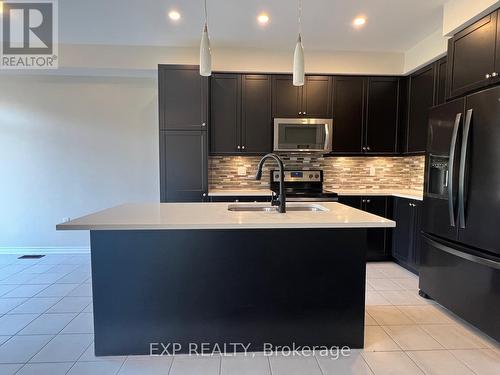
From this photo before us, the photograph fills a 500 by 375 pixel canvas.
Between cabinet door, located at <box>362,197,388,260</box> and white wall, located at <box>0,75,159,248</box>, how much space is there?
9.36 feet

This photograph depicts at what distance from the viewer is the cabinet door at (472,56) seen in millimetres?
2180

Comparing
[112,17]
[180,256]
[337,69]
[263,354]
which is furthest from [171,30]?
[263,354]

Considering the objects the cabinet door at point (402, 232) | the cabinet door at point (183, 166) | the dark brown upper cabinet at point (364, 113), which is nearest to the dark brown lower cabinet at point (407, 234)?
the cabinet door at point (402, 232)

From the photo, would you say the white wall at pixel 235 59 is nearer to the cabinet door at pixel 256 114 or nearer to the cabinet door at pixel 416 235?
the cabinet door at pixel 256 114

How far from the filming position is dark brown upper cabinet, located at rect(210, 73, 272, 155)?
378 cm

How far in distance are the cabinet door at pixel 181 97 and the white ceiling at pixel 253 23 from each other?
1.30 ft

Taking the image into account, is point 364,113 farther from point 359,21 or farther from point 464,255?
point 464,255

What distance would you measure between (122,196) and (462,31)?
164 inches

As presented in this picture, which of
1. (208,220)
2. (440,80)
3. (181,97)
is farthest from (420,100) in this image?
(208,220)

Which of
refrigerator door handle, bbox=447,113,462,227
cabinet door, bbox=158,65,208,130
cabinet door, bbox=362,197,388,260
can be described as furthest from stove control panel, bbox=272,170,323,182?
refrigerator door handle, bbox=447,113,462,227

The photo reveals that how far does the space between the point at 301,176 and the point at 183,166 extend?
5.29 feet

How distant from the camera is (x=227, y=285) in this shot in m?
1.91

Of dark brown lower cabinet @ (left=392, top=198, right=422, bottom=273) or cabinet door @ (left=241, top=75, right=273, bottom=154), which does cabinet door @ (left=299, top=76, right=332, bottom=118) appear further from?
dark brown lower cabinet @ (left=392, top=198, right=422, bottom=273)

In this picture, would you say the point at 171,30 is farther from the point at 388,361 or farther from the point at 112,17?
the point at 388,361
